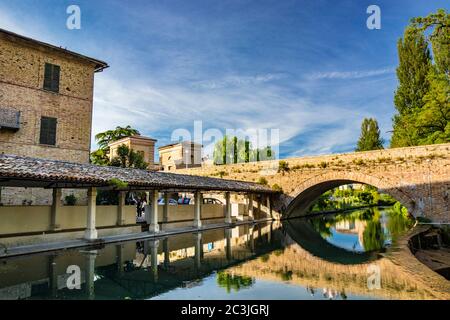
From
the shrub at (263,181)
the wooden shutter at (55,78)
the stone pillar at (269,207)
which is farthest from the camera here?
the shrub at (263,181)

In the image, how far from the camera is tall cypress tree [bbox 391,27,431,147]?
3148cm

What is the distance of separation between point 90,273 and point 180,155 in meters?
37.6

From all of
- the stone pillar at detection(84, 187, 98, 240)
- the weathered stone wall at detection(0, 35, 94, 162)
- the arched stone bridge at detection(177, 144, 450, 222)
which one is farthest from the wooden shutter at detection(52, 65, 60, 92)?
the arched stone bridge at detection(177, 144, 450, 222)

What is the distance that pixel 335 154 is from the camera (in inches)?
989

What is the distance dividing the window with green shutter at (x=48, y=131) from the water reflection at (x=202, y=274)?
33.0 ft

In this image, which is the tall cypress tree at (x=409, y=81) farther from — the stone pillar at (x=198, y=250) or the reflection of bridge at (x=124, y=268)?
the reflection of bridge at (x=124, y=268)

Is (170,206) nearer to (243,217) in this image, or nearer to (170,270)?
A: (243,217)

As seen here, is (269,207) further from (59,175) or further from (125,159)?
(59,175)

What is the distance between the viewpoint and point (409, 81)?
1288 inches

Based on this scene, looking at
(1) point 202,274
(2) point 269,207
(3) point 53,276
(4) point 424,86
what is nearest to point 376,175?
(2) point 269,207

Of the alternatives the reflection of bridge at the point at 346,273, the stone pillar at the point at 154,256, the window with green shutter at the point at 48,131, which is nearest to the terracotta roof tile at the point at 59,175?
the stone pillar at the point at 154,256

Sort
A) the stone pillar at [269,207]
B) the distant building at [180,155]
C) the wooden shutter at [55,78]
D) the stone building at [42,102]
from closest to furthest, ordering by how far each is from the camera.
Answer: the stone building at [42,102] → the wooden shutter at [55,78] → the stone pillar at [269,207] → the distant building at [180,155]

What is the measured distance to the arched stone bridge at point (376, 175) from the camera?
20.0 metres
